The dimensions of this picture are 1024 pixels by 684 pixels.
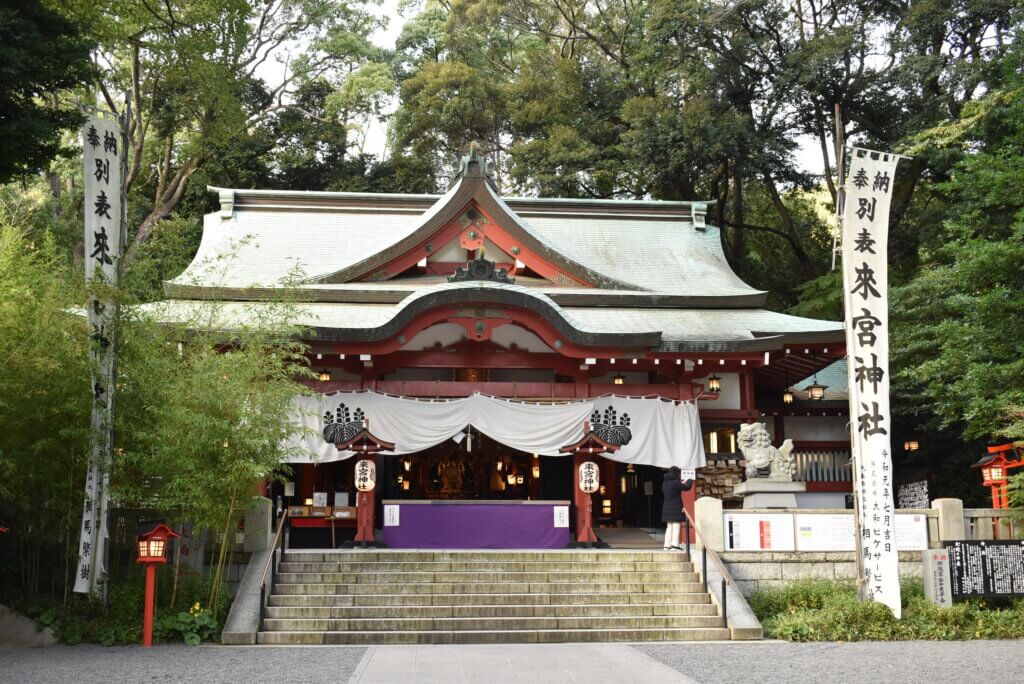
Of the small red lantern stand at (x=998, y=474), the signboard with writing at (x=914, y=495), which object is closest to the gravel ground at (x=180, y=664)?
the small red lantern stand at (x=998, y=474)

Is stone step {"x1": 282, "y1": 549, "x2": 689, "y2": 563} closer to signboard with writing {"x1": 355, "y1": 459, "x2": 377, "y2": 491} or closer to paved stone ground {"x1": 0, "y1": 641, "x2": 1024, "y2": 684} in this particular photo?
signboard with writing {"x1": 355, "y1": 459, "x2": 377, "y2": 491}

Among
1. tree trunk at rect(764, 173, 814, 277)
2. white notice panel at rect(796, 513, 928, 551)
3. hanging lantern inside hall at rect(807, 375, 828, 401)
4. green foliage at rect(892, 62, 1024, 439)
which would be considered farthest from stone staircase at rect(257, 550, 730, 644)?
tree trunk at rect(764, 173, 814, 277)

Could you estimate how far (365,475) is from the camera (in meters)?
14.7

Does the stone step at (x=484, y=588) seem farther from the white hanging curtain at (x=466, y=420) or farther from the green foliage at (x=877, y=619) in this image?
the white hanging curtain at (x=466, y=420)

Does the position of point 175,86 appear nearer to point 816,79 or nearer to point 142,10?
point 142,10

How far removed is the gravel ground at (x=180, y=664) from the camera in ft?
27.6

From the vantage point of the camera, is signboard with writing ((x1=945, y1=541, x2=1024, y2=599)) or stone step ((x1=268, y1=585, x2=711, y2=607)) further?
signboard with writing ((x1=945, y1=541, x2=1024, y2=599))

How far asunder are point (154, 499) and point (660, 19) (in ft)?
65.1

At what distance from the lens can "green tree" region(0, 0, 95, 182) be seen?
973 centimetres

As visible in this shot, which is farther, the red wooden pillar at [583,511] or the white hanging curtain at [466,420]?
the white hanging curtain at [466,420]

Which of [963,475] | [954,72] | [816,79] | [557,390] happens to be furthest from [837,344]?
[816,79]

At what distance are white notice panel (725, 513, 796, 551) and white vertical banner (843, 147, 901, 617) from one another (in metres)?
1.42

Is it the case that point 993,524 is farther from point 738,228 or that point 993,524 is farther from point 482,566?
point 738,228

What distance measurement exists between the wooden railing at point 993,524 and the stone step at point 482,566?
394 centimetres
